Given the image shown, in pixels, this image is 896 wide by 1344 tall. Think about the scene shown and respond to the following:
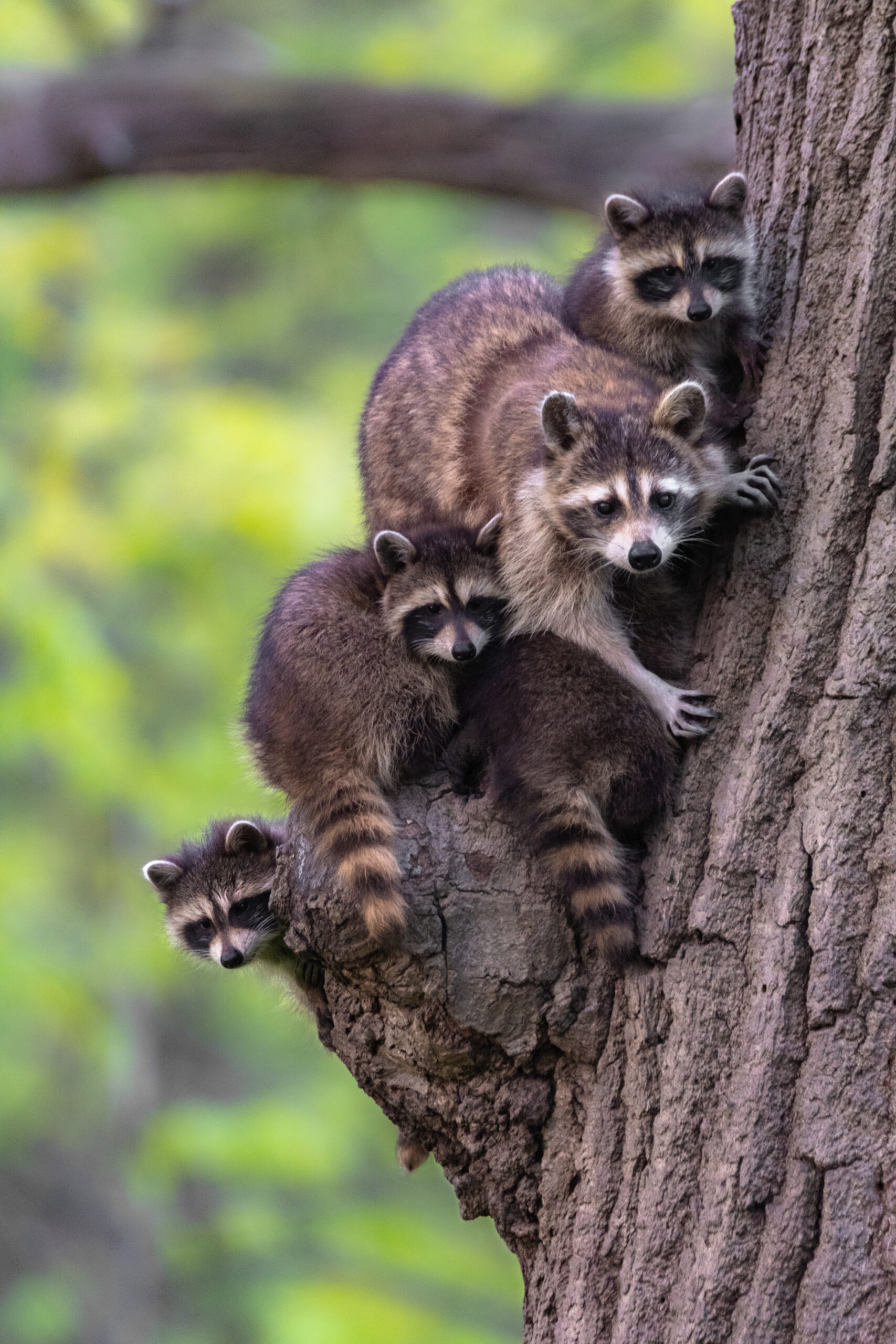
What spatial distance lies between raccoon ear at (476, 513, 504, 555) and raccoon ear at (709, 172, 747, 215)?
2.79 feet

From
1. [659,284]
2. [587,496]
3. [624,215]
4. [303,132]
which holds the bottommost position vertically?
[587,496]

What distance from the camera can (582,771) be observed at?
2.59 meters

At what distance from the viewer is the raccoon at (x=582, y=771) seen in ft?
8.04

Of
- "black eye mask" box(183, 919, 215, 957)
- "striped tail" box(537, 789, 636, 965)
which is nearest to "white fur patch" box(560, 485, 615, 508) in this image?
"striped tail" box(537, 789, 636, 965)

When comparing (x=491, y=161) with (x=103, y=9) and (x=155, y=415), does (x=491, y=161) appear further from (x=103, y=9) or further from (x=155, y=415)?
(x=103, y=9)

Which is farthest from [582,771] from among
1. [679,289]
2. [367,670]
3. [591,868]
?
[679,289]

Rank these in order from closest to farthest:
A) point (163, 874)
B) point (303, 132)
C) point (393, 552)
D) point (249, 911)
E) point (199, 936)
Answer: point (393, 552) < point (249, 911) < point (199, 936) < point (163, 874) < point (303, 132)

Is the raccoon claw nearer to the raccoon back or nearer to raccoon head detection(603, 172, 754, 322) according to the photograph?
the raccoon back

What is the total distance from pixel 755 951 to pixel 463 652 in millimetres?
955

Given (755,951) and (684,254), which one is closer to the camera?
(755,951)

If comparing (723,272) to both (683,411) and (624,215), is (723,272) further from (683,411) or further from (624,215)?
(624,215)

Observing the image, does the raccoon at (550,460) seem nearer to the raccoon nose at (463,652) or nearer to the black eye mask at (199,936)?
the raccoon nose at (463,652)

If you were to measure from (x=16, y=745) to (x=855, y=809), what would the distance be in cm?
601

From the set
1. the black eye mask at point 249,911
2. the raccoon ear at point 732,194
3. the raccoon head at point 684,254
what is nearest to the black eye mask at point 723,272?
the raccoon head at point 684,254
